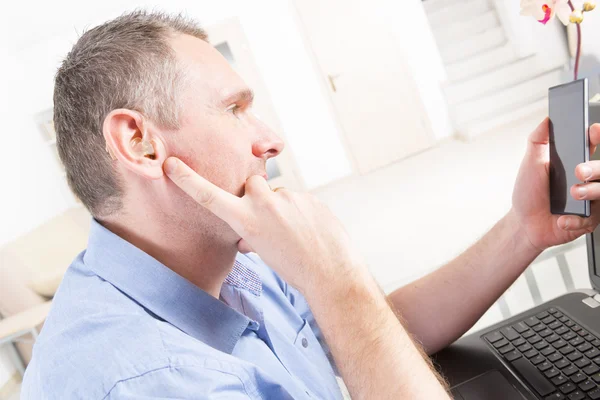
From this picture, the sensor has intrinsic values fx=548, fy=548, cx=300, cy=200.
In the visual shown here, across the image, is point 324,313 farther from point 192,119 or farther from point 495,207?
point 495,207

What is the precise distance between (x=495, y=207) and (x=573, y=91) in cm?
302

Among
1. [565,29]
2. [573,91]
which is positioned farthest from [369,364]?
[565,29]

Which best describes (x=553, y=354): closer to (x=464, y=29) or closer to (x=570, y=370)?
(x=570, y=370)

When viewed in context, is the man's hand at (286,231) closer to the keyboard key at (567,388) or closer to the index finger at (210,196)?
the index finger at (210,196)

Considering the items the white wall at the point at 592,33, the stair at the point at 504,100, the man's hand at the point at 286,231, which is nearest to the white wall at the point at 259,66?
the stair at the point at 504,100

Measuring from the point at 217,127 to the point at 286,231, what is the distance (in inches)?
8.3

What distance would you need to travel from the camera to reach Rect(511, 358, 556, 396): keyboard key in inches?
28.2

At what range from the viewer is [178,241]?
30.8 inches

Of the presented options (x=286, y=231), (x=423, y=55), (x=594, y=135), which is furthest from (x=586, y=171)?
(x=423, y=55)

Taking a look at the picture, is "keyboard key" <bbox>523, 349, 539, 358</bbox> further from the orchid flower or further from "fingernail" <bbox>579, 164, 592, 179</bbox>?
the orchid flower

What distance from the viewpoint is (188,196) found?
2.50 ft

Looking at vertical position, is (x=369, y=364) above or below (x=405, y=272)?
above

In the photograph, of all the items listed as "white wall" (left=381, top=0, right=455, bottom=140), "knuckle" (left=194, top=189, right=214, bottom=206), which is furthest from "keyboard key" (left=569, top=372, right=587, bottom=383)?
"white wall" (left=381, top=0, right=455, bottom=140)

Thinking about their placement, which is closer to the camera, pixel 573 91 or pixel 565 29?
pixel 573 91
